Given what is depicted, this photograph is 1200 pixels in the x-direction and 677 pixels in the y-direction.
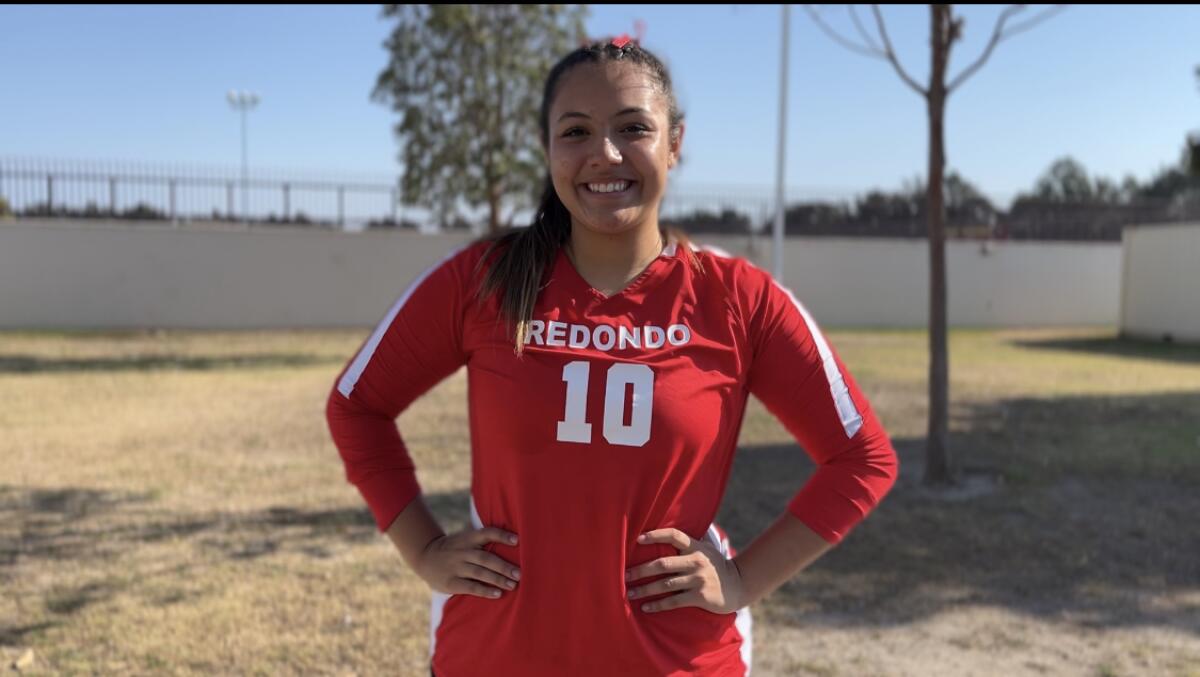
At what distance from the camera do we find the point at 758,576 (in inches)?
64.6

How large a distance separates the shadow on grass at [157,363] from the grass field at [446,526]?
2741 mm

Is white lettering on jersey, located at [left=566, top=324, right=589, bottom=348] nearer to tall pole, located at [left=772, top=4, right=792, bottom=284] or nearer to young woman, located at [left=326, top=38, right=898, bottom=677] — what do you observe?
young woman, located at [left=326, top=38, right=898, bottom=677]

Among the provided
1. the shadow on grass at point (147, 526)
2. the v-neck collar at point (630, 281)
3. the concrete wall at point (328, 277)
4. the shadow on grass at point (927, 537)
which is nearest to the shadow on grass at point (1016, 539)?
the shadow on grass at point (927, 537)

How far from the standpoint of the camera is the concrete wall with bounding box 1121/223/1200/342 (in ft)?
61.5

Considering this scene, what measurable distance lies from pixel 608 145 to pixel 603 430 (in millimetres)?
490

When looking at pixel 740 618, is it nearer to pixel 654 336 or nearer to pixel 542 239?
pixel 654 336

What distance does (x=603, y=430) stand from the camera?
1.47m

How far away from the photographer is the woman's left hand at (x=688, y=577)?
1.51 meters

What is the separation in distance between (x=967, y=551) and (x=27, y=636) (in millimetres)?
4517

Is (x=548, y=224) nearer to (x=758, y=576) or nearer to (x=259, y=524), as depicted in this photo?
(x=758, y=576)

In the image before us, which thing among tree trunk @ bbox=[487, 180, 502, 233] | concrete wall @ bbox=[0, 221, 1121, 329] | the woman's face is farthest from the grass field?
concrete wall @ bbox=[0, 221, 1121, 329]

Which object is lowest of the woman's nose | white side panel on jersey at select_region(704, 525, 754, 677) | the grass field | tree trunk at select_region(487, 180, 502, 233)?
the grass field

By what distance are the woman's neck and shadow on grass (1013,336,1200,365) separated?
624 inches

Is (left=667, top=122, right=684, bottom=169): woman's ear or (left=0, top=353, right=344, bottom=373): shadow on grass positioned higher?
(left=667, top=122, right=684, bottom=169): woman's ear
